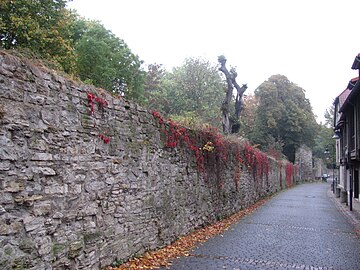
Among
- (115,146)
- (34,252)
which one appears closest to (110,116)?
(115,146)

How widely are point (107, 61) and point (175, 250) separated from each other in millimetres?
20056

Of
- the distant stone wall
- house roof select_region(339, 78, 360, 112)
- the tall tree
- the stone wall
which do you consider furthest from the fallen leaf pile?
the distant stone wall

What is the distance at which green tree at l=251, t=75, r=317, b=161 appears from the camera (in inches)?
1823

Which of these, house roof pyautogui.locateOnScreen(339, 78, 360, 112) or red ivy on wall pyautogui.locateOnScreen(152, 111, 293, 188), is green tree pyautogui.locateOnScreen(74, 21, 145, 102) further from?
house roof pyautogui.locateOnScreen(339, 78, 360, 112)

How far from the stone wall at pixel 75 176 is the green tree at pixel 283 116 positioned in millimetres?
38286

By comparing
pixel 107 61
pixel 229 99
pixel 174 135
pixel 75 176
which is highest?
pixel 107 61

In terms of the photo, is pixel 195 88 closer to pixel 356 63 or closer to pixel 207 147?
Answer: pixel 356 63

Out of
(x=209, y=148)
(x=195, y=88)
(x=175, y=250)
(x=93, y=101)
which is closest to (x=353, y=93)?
(x=209, y=148)

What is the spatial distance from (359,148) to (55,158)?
55.4ft

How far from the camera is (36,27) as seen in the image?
16859mm

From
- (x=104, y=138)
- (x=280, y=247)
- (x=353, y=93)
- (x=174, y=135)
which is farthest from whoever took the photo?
(x=353, y=93)

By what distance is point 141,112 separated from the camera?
764 centimetres

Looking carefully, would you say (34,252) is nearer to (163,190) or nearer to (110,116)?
(110,116)

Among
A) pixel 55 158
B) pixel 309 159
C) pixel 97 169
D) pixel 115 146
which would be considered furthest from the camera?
pixel 309 159
